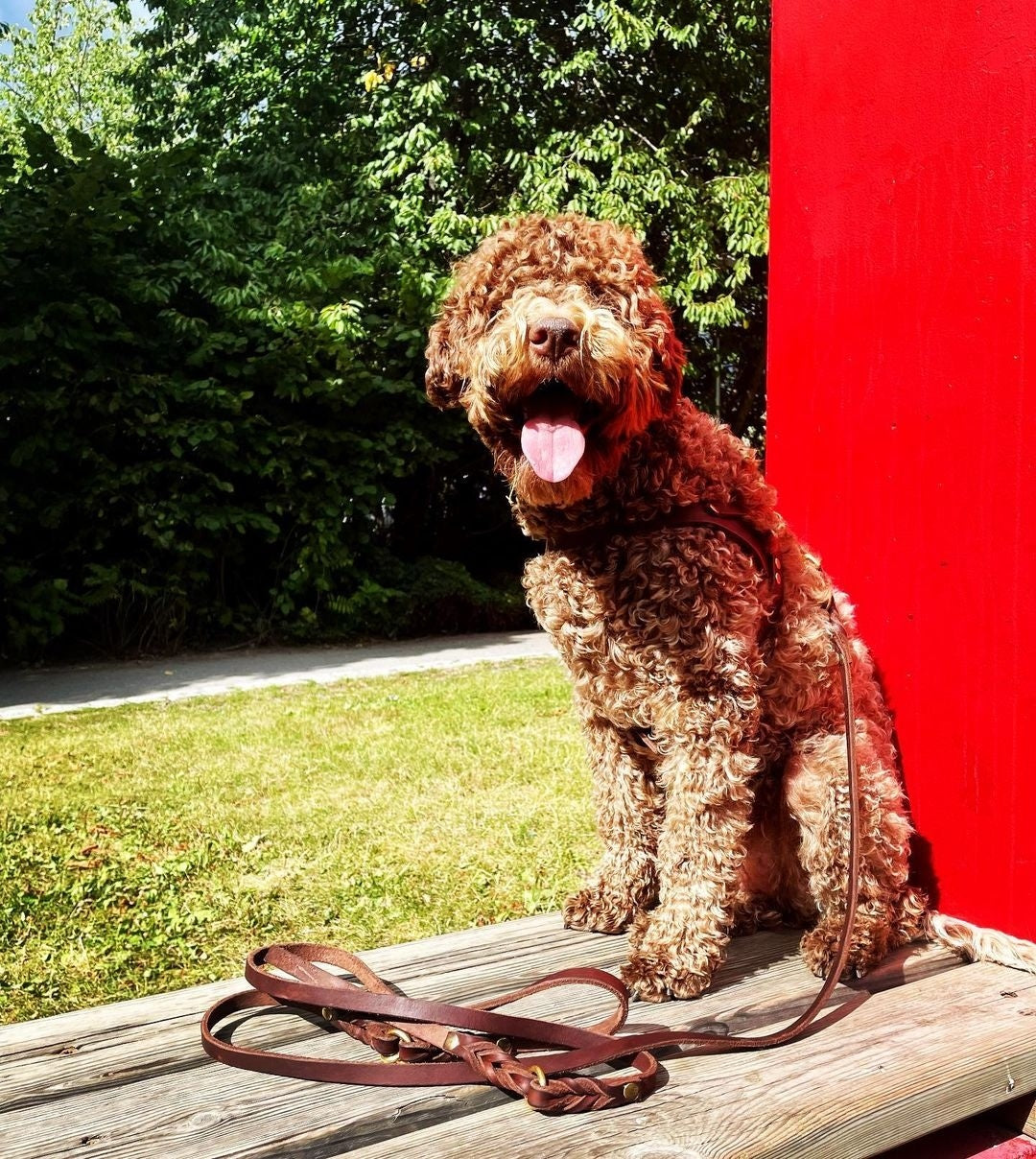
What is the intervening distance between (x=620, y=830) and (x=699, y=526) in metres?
0.85

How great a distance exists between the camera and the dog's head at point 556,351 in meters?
2.23

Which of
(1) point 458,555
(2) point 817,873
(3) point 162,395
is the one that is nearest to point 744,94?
(1) point 458,555

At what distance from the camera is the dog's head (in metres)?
2.23

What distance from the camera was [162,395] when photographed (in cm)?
938

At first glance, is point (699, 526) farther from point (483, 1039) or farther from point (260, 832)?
point (260, 832)

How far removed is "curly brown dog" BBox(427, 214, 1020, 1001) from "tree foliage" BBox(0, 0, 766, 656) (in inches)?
289

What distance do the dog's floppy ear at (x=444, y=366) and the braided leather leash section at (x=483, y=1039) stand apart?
121cm

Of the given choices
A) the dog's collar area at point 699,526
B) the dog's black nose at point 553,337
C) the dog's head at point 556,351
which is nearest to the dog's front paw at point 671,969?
the dog's collar area at point 699,526

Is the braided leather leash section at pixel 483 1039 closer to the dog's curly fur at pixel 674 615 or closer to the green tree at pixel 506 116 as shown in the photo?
the dog's curly fur at pixel 674 615

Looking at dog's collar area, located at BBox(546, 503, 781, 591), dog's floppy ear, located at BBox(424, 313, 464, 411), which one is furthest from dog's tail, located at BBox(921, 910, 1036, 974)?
dog's floppy ear, located at BBox(424, 313, 464, 411)

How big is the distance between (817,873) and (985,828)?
1.36ft

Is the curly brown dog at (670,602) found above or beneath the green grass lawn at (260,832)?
above

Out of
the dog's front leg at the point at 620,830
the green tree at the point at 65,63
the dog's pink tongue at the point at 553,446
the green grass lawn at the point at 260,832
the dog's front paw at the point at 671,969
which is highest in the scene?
the green tree at the point at 65,63

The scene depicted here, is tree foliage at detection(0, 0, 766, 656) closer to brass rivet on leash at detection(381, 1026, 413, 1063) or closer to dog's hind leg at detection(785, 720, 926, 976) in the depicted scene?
brass rivet on leash at detection(381, 1026, 413, 1063)
